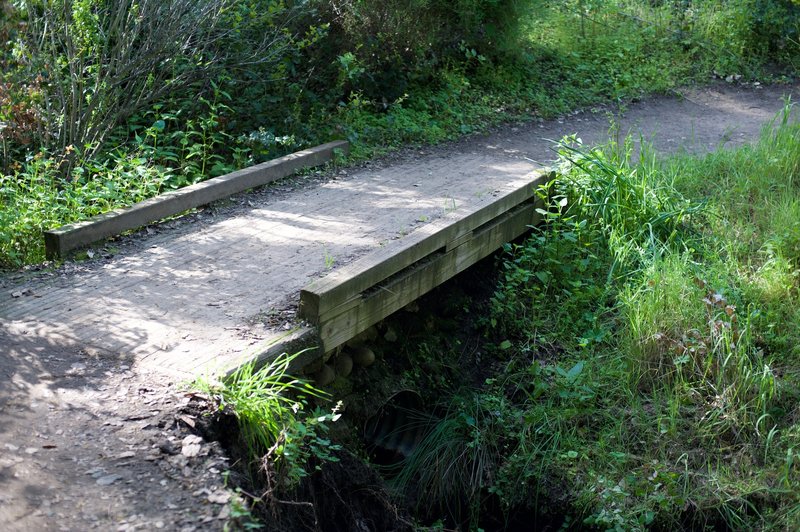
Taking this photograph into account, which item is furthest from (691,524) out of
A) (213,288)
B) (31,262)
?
(31,262)

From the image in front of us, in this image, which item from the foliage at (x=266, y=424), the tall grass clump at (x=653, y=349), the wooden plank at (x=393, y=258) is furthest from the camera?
the tall grass clump at (x=653, y=349)

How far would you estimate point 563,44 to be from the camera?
13266 millimetres

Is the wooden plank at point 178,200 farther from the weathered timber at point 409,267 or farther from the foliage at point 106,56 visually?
the weathered timber at point 409,267

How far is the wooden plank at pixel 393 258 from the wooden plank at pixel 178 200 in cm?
187

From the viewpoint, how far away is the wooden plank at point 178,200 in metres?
5.62

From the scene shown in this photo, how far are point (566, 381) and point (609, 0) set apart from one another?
1028 cm

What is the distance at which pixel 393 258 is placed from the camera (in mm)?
5285

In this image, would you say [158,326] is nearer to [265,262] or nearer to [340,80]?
[265,262]

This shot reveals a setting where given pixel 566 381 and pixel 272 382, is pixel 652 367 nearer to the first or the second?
pixel 566 381

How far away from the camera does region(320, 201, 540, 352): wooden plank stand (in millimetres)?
4906

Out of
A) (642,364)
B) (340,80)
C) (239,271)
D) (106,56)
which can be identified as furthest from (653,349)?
(106,56)

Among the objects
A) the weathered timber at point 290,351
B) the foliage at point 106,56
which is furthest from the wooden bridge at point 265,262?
the foliage at point 106,56

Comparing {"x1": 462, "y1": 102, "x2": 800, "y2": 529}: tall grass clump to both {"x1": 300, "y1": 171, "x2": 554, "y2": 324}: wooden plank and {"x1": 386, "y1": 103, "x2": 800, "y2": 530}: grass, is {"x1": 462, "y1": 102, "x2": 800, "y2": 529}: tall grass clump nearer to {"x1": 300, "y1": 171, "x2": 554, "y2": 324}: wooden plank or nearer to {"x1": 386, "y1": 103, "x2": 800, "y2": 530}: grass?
{"x1": 386, "y1": 103, "x2": 800, "y2": 530}: grass

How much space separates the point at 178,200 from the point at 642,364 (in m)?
→ 3.68
